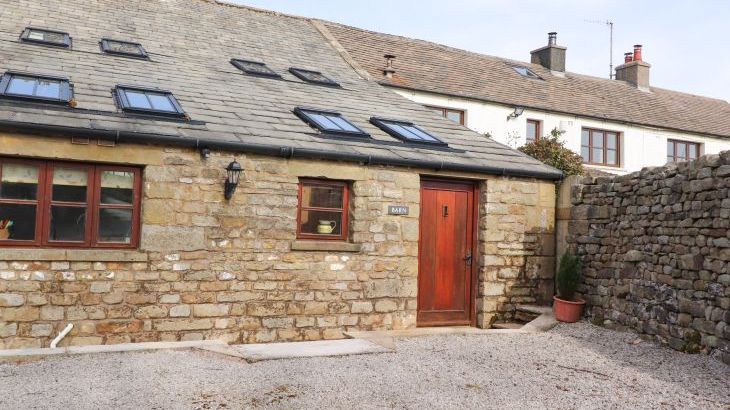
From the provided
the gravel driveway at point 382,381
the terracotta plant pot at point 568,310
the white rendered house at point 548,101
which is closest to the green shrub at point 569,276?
the terracotta plant pot at point 568,310

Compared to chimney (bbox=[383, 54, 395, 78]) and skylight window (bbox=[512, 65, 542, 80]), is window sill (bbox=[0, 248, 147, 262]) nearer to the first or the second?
chimney (bbox=[383, 54, 395, 78])

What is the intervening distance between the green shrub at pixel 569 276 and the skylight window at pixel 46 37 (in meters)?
8.64

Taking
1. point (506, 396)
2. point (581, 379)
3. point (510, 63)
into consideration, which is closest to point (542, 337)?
point (581, 379)

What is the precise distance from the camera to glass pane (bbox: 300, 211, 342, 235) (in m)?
8.40

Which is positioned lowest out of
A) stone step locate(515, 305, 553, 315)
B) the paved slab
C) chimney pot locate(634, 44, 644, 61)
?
the paved slab

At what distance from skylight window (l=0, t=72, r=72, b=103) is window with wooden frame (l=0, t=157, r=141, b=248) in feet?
3.01

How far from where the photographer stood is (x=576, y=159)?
13.2 metres

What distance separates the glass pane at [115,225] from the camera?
7.34 metres

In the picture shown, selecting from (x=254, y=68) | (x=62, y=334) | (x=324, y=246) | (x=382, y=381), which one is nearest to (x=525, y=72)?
(x=254, y=68)

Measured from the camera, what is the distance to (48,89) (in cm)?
783

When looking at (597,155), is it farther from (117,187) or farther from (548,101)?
(117,187)

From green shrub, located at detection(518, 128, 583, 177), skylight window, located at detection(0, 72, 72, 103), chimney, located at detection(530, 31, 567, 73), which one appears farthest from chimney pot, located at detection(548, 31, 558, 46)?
skylight window, located at detection(0, 72, 72, 103)

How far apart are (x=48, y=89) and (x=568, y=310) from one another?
7661 mm

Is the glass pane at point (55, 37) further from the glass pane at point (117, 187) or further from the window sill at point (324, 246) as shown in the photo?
the window sill at point (324, 246)
